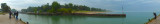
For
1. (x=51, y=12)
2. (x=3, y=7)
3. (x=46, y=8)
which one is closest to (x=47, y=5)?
(x=46, y=8)

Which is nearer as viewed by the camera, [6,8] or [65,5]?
[6,8]

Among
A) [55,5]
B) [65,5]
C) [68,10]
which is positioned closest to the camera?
[55,5]

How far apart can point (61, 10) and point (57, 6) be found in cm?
298

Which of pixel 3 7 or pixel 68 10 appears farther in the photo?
pixel 3 7

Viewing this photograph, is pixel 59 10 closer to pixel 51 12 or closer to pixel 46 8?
pixel 51 12

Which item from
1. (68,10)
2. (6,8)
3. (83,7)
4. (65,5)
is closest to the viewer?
(68,10)

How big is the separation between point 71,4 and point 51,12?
18572 millimetres

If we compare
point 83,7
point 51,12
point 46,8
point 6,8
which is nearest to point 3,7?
point 6,8

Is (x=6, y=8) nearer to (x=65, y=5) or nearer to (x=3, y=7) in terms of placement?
(x=3, y=7)

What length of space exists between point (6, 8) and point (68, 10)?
35440 millimetres

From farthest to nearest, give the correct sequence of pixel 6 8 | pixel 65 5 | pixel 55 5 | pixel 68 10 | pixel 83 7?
pixel 83 7 < pixel 65 5 < pixel 6 8 < pixel 68 10 < pixel 55 5

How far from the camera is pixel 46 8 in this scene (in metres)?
88.8

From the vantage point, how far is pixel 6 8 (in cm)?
8544

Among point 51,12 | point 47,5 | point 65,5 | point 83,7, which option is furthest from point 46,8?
point 83,7
